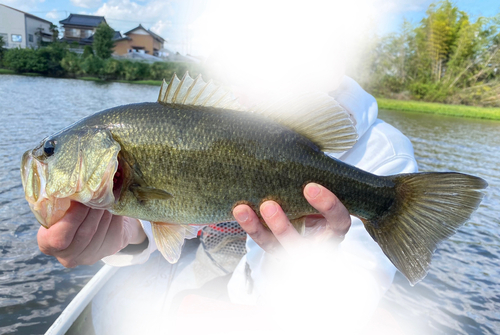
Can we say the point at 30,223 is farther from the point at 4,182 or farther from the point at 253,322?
the point at 253,322

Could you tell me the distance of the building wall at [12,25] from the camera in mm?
49812

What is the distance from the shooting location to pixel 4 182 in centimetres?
746

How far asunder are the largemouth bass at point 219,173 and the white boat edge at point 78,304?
1698 mm

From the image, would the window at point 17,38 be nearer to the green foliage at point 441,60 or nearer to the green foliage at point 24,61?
the green foliage at point 24,61

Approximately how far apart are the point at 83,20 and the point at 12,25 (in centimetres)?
1654

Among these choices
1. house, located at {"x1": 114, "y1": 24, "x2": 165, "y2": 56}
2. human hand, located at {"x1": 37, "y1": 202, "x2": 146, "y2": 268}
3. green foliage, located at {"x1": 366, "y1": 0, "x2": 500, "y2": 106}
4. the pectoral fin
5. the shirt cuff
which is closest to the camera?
human hand, located at {"x1": 37, "y1": 202, "x2": 146, "y2": 268}

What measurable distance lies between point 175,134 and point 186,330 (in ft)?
6.34

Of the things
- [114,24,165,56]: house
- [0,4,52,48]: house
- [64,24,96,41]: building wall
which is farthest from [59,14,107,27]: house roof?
[0,4,52,48]: house

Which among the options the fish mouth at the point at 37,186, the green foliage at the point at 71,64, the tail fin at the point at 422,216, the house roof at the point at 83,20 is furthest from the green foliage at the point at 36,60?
the tail fin at the point at 422,216

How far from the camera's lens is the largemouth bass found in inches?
60.1

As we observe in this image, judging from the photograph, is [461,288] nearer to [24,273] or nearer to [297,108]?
[297,108]

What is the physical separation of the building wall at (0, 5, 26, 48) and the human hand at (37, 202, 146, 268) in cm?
6077

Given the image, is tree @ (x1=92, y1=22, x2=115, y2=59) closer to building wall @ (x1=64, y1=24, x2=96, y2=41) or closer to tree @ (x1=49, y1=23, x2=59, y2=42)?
tree @ (x1=49, y1=23, x2=59, y2=42)

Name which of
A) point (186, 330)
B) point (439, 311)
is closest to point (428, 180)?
point (186, 330)
